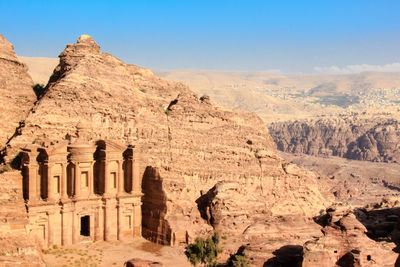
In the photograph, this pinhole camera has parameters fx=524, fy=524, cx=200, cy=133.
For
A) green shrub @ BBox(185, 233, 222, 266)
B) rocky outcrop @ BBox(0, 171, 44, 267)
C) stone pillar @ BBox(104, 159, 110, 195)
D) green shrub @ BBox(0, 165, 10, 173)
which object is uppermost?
green shrub @ BBox(0, 165, 10, 173)

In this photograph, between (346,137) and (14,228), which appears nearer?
(14,228)

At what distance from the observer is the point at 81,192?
4150cm

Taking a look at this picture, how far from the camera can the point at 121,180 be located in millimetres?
43375

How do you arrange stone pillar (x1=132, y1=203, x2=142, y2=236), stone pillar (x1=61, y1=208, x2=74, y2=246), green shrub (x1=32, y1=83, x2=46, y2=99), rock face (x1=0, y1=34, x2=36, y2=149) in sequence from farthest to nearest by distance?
green shrub (x1=32, y1=83, x2=46, y2=99) → rock face (x1=0, y1=34, x2=36, y2=149) → stone pillar (x1=132, y1=203, x2=142, y2=236) → stone pillar (x1=61, y1=208, x2=74, y2=246)

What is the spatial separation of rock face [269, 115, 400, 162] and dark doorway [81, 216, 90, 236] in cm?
12752

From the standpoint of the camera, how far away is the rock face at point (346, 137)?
527ft

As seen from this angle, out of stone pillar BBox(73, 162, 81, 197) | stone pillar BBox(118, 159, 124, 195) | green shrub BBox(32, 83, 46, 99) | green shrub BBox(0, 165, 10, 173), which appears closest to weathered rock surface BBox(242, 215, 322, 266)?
stone pillar BBox(118, 159, 124, 195)

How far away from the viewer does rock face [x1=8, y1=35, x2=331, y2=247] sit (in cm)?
4262

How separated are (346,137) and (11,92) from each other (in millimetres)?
142977

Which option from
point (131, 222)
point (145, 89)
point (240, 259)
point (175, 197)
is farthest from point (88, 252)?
point (145, 89)

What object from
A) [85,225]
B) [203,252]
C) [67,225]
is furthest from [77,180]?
[203,252]

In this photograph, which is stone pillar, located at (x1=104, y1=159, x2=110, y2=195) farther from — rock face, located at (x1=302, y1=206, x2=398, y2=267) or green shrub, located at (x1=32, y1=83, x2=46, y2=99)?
rock face, located at (x1=302, y1=206, x2=398, y2=267)

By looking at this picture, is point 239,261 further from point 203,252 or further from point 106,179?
point 106,179

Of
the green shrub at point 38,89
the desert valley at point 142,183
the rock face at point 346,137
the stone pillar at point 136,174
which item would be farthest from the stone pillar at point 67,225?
the rock face at point 346,137
